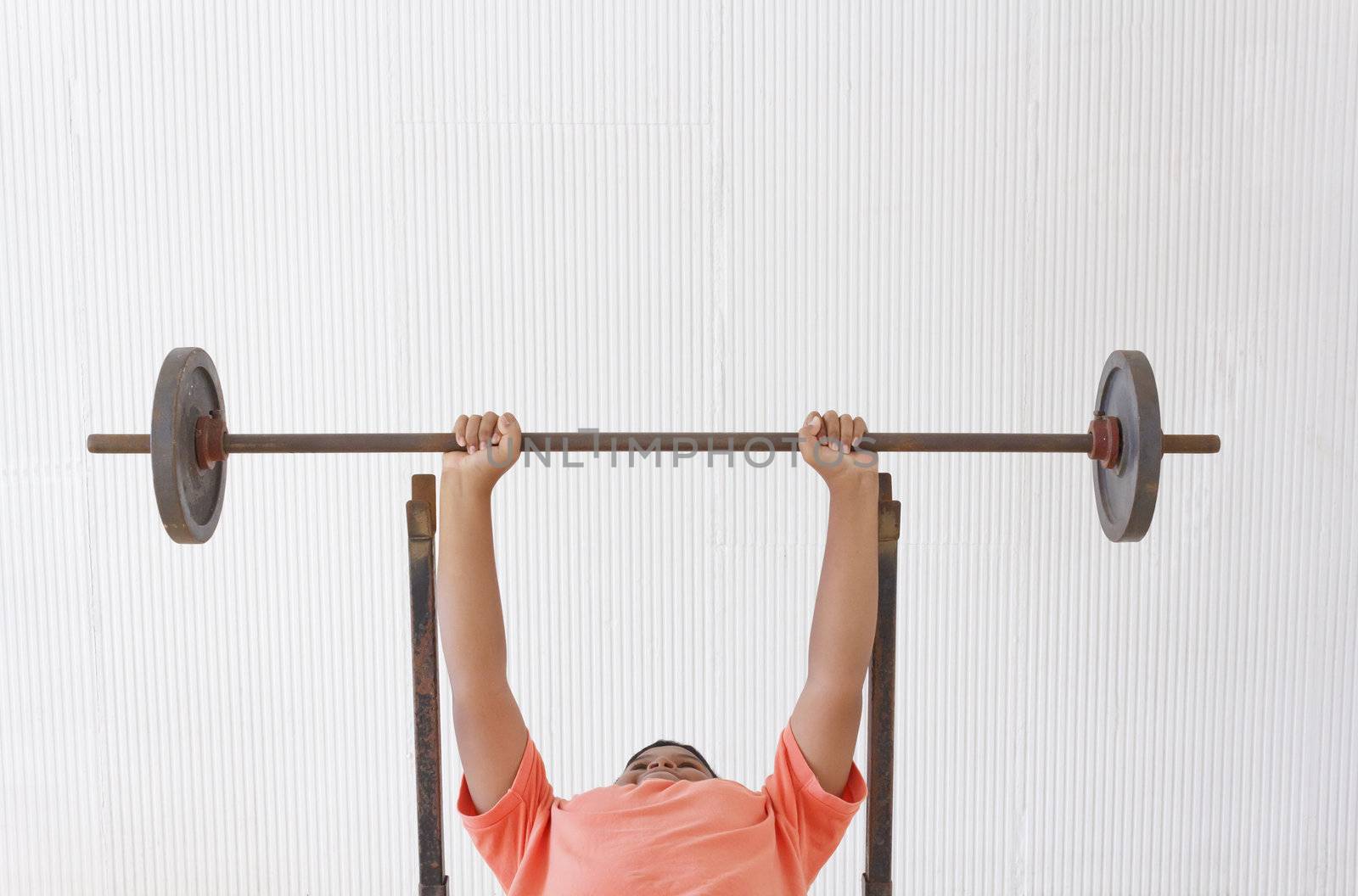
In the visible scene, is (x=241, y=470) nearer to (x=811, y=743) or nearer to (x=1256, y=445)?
(x=811, y=743)

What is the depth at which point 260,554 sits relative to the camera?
1553 mm

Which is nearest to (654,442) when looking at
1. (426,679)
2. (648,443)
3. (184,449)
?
(648,443)

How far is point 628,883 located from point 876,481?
48 cm

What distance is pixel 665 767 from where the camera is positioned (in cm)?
121

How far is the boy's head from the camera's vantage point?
118 centimetres

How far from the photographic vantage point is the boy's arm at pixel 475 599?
1.02m

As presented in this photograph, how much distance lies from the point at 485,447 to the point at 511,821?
0.41 metres

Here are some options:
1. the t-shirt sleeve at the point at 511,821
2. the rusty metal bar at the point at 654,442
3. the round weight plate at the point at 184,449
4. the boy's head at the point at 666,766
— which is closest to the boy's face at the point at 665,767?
the boy's head at the point at 666,766

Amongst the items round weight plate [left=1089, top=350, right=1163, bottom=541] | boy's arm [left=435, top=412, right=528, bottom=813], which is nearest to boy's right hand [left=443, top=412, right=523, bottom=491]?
boy's arm [left=435, top=412, right=528, bottom=813]

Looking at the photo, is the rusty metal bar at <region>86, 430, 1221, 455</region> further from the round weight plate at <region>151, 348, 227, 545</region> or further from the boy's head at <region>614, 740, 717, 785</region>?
the boy's head at <region>614, 740, 717, 785</region>

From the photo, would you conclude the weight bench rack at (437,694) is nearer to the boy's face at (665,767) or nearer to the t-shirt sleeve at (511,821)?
the t-shirt sleeve at (511,821)

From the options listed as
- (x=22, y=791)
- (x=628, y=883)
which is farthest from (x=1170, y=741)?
(x=22, y=791)

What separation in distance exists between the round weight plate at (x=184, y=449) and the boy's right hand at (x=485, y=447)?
265mm

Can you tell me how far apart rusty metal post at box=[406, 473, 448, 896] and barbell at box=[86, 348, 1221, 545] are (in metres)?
0.07
